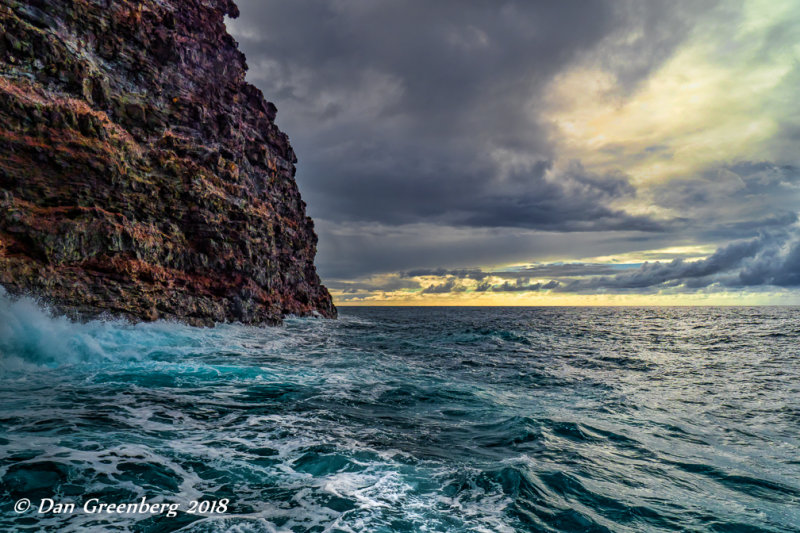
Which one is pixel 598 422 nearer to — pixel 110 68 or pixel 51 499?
pixel 51 499

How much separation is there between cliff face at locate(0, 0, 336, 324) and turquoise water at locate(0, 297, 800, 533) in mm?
4941

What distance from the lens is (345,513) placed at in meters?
5.29

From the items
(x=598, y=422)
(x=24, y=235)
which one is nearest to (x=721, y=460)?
(x=598, y=422)

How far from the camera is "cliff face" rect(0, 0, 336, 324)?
1984 cm

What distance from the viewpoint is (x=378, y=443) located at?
27.0ft

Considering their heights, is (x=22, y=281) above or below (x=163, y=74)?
below

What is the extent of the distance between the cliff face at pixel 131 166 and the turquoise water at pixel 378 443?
195 inches

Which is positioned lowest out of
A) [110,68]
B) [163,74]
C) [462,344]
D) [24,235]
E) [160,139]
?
[462,344]

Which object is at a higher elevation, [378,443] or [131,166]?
[131,166]

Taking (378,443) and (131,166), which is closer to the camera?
(378,443)

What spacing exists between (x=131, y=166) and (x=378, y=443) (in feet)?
85.0

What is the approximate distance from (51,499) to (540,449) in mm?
8269

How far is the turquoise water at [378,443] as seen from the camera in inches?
213

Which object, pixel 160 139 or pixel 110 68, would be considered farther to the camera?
pixel 160 139
